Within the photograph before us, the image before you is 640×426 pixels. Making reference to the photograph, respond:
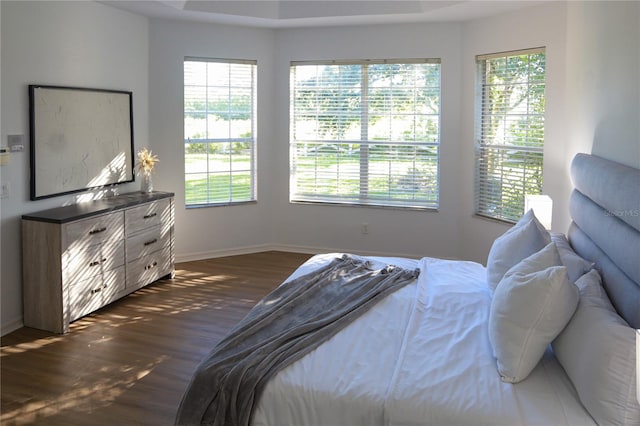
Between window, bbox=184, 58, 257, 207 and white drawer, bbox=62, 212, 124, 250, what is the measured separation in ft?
4.96

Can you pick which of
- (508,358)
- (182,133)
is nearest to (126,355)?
(508,358)

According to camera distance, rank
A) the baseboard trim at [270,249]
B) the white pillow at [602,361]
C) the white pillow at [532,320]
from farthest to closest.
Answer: the baseboard trim at [270,249] → the white pillow at [532,320] → the white pillow at [602,361]

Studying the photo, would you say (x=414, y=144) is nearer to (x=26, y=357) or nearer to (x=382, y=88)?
(x=382, y=88)

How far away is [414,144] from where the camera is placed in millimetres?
6152

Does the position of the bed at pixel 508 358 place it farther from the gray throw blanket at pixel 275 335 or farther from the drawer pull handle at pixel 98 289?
the drawer pull handle at pixel 98 289

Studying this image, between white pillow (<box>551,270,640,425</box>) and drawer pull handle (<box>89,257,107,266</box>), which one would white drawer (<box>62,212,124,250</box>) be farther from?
white pillow (<box>551,270,640,425</box>)

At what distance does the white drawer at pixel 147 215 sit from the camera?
482cm

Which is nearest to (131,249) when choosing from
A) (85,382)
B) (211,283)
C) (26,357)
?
(211,283)

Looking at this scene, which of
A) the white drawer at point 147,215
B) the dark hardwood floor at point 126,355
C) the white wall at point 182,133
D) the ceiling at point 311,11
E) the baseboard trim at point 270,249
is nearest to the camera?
the dark hardwood floor at point 126,355

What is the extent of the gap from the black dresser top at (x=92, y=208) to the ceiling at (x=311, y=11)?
5.68 feet

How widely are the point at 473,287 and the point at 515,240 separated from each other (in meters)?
0.38

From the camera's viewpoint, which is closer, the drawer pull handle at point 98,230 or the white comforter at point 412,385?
the white comforter at point 412,385

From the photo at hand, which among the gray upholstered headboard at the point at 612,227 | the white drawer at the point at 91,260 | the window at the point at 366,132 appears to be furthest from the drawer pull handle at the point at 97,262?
the gray upholstered headboard at the point at 612,227

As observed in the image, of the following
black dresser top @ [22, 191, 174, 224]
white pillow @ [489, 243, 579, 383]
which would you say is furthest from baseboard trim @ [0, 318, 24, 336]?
white pillow @ [489, 243, 579, 383]
